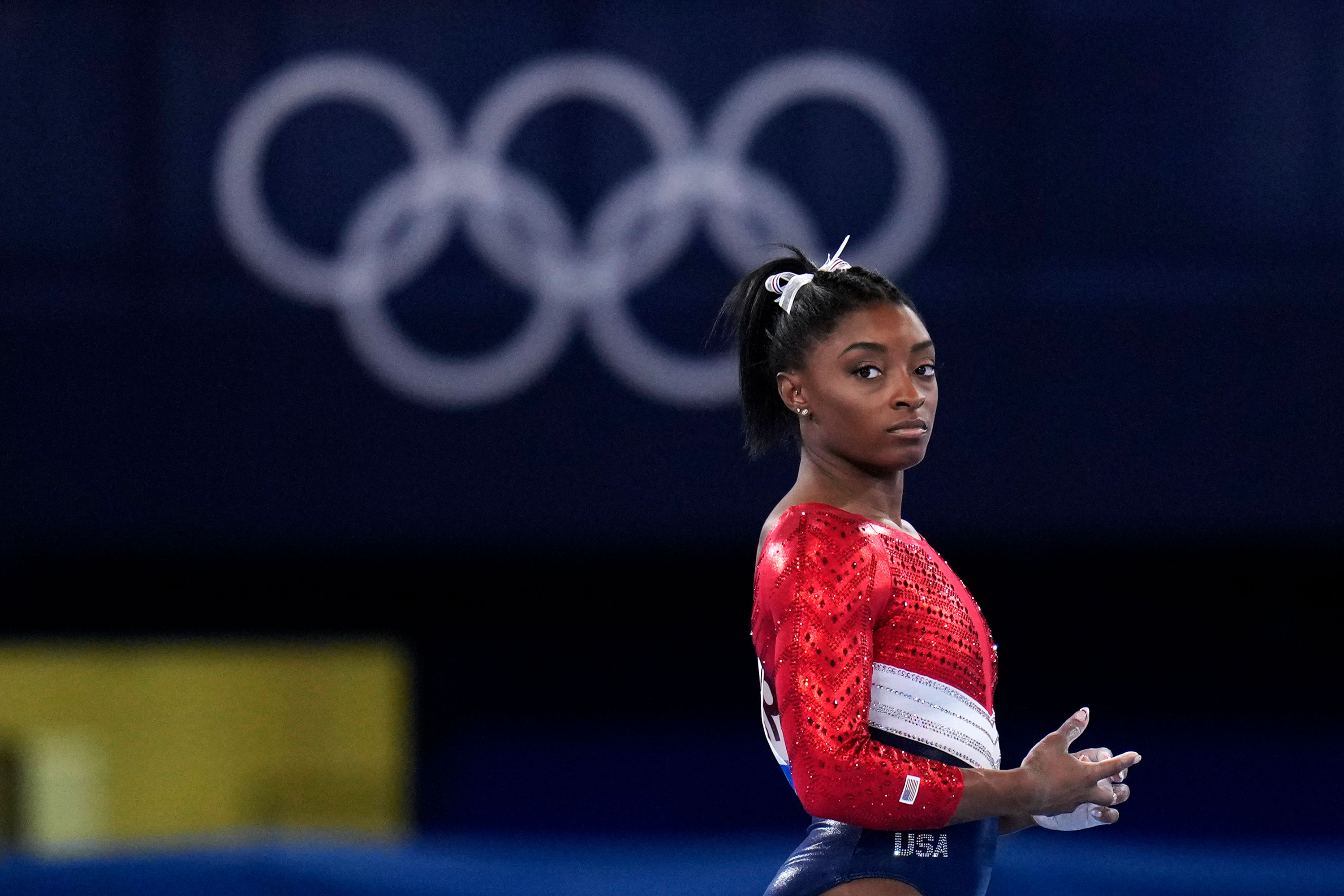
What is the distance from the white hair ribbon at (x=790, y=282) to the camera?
2402 millimetres

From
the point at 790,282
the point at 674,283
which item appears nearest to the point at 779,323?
the point at 790,282

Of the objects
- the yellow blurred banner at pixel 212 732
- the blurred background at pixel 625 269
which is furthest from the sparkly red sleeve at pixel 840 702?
the yellow blurred banner at pixel 212 732

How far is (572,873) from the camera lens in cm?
443

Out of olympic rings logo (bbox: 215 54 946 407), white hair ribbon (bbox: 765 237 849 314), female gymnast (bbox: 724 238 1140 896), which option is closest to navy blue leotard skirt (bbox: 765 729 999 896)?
female gymnast (bbox: 724 238 1140 896)

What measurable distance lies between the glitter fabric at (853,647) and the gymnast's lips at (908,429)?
0.13m

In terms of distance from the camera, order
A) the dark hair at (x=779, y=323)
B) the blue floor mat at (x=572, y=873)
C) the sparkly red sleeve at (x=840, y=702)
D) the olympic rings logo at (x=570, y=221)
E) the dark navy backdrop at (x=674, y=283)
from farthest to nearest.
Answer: the olympic rings logo at (x=570, y=221), the dark navy backdrop at (x=674, y=283), the blue floor mat at (x=572, y=873), the dark hair at (x=779, y=323), the sparkly red sleeve at (x=840, y=702)

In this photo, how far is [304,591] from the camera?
7586mm

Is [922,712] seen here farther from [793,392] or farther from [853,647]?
[793,392]

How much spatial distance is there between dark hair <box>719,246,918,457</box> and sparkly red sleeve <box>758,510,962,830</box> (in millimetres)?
305

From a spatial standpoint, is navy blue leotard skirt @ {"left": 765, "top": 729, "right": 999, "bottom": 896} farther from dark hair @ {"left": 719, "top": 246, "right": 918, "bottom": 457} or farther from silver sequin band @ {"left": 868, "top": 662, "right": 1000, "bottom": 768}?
dark hair @ {"left": 719, "top": 246, "right": 918, "bottom": 457}

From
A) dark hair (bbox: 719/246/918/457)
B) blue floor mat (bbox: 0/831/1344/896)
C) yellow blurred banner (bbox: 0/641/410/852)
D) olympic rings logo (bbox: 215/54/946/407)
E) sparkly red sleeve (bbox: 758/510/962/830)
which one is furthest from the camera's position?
yellow blurred banner (bbox: 0/641/410/852)

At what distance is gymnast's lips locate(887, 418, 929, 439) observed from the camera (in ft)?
7.55

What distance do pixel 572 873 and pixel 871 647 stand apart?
2.45m

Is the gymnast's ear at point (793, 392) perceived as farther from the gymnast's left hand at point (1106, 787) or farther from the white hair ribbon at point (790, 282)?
the gymnast's left hand at point (1106, 787)
